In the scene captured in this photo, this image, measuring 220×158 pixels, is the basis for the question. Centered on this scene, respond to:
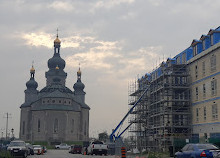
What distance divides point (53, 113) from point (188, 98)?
189 feet

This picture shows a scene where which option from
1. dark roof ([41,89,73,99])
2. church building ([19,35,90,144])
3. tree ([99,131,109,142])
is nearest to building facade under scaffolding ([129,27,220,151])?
church building ([19,35,90,144])

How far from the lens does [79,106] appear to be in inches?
4033

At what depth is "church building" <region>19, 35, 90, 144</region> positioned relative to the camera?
9488 centimetres

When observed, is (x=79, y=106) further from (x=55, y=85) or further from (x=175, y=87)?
(x=175, y=87)

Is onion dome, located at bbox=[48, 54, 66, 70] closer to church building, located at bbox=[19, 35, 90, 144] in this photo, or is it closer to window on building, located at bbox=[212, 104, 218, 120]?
church building, located at bbox=[19, 35, 90, 144]

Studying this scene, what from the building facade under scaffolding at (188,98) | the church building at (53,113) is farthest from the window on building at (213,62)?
the church building at (53,113)

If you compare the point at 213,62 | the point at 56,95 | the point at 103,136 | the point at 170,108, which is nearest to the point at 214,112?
the point at 213,62

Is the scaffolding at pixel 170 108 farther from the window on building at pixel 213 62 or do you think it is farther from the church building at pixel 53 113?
the church building at pixel 53 113

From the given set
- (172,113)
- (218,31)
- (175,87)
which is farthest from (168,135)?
(218,31)

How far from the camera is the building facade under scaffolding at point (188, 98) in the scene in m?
38.5

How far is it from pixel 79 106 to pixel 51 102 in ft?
30.1

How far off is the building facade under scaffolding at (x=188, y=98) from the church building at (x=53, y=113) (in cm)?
4854

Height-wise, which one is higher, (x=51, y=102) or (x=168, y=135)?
(x=51, y=102)

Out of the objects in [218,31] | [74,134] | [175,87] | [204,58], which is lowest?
[74,134]
